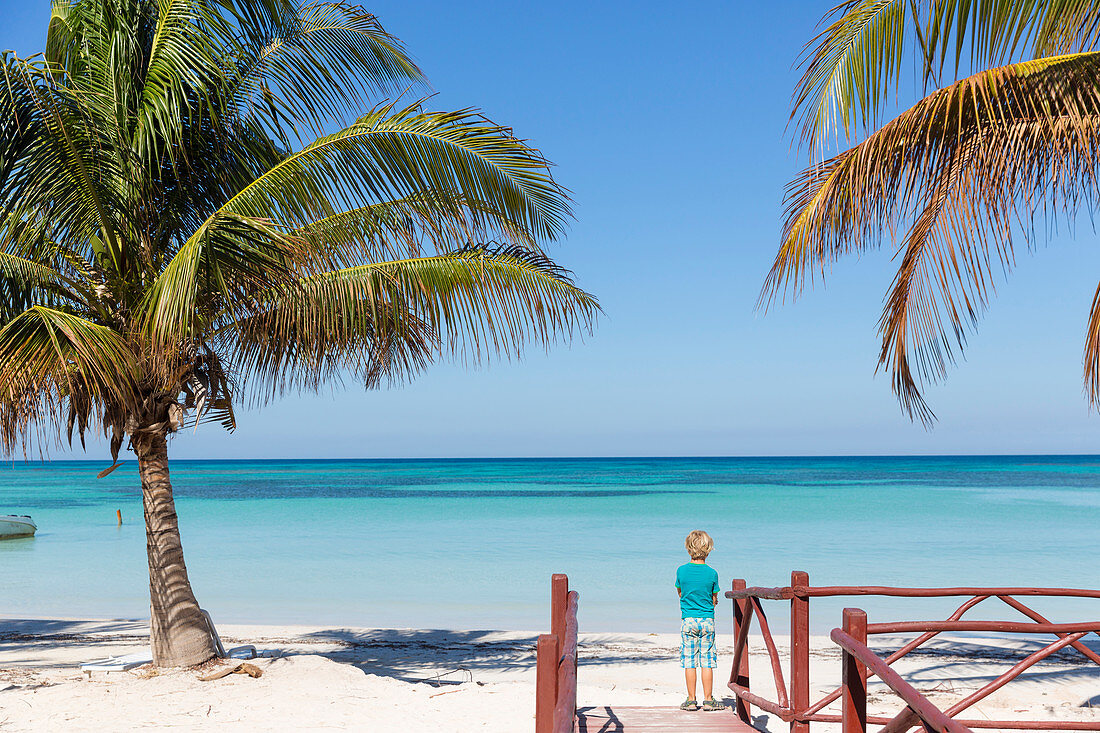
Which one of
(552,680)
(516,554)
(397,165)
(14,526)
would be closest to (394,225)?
(397,165)

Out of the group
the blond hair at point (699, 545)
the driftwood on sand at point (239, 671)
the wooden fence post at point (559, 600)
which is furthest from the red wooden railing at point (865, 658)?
the driftwood on sand at point (239, 671)

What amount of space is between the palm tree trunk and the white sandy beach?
0.71 feet

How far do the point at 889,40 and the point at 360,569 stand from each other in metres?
16.7

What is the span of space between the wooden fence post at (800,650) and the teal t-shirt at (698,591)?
1.23 meters

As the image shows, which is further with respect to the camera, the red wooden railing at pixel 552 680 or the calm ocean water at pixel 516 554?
the calm ocean water at pixel 516 554

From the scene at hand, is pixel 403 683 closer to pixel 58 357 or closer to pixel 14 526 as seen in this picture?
pixel 58 357

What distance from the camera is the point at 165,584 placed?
7.47 meters

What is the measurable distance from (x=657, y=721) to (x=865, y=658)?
3.45 meters

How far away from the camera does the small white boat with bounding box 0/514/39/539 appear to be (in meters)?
23.5

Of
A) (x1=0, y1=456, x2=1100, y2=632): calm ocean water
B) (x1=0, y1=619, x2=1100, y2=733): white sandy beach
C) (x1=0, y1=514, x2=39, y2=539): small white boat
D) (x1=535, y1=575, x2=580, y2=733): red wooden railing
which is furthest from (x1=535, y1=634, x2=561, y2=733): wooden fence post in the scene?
(x1=0, y1=514, x2=39, y2=539): small white boat

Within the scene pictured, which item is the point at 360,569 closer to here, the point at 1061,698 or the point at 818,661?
the point at 818,661

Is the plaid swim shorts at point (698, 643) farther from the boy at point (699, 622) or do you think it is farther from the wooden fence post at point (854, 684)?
the wooden fence post at point (854, 684)

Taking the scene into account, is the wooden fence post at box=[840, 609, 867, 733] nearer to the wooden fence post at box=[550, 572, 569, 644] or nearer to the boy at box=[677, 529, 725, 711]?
the wooden fence post at box=[550, 572, 569, 644]

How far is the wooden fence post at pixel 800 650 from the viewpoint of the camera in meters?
4.75
